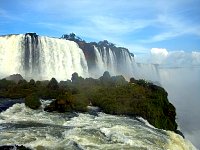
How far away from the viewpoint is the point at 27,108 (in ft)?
99.9

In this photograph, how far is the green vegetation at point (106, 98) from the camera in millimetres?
31578

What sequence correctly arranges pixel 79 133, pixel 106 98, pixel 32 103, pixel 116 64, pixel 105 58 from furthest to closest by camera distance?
pixel 116 64, pixel 105 58, pixel 106 98, pixel 32 103, pixel 79 133

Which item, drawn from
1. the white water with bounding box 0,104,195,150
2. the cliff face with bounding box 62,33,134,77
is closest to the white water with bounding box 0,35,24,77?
the cliff face with bounding box 62,33,134,77

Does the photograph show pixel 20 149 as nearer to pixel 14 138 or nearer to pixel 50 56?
pixel 14 138

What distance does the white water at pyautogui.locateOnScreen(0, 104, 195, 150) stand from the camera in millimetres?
20172

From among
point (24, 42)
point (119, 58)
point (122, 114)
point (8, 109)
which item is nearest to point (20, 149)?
point (8, 109)

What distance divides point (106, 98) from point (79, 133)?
466 inches

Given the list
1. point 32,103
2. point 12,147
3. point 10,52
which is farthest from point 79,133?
point 10,52

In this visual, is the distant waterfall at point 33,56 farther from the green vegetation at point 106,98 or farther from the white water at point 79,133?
the white water at point 79,133

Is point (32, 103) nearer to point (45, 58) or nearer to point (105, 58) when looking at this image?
point (45, 58)

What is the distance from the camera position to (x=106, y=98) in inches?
1341

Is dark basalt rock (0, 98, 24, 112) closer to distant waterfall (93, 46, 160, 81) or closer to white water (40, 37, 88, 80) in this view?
white water (40, 37, 88, 80)

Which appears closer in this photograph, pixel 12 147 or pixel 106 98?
pixel 12 147

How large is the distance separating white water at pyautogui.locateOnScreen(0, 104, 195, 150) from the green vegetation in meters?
2.97
